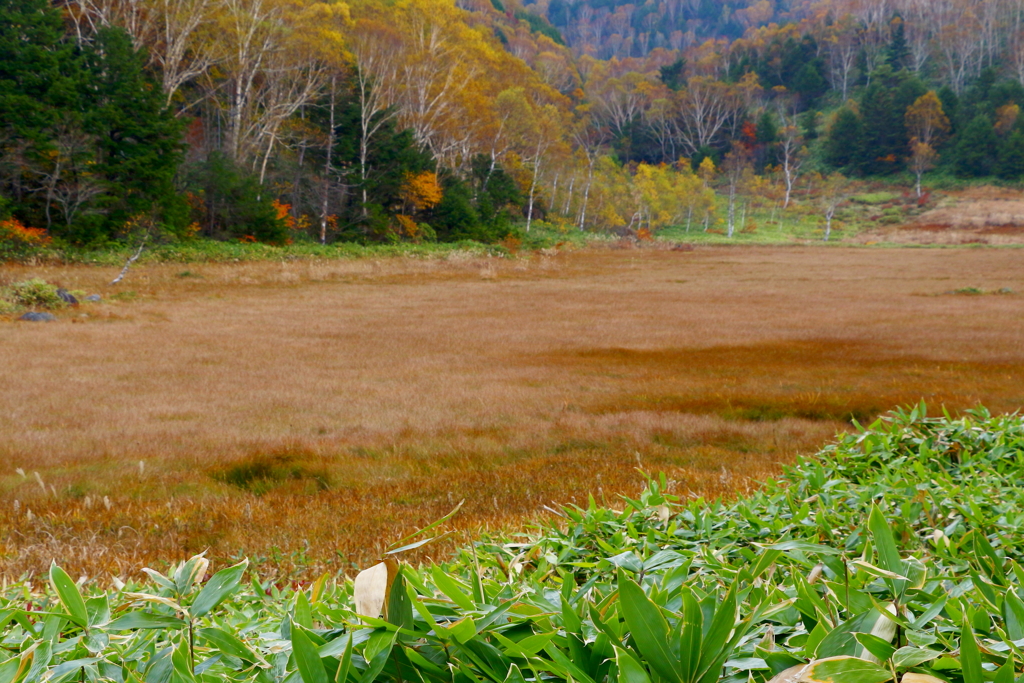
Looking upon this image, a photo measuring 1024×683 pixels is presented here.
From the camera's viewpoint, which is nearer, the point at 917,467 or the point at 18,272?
the point at 917,467

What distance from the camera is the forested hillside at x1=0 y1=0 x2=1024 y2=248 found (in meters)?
28.6

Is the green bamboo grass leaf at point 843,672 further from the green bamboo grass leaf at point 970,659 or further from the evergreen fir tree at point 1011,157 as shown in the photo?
the evergreen fir tree at point 1011,157

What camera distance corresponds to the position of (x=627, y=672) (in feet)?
2.00

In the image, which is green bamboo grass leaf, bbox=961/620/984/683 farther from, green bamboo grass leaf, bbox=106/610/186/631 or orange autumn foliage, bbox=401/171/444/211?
orange autumn foliage, bbox=401/171/444/211

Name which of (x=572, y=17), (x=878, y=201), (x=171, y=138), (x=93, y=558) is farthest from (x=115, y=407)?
(x=572, y=17)

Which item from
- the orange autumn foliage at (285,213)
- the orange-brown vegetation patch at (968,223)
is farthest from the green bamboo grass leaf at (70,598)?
the orange-brown vegetation patch at (968,223)

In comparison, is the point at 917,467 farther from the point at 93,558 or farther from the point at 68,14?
the point at 68,14

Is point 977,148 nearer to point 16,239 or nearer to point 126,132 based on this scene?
point 126,132

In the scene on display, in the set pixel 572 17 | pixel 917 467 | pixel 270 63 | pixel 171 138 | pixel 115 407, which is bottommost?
pixel 115 407

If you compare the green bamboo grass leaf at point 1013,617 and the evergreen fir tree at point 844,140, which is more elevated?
the evergreen fir tree at point 844,140

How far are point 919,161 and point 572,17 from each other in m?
136

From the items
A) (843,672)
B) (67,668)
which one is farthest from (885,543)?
(67,668)

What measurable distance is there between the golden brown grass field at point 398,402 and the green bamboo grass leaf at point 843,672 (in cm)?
279

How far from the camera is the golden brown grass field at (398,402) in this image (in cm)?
498
